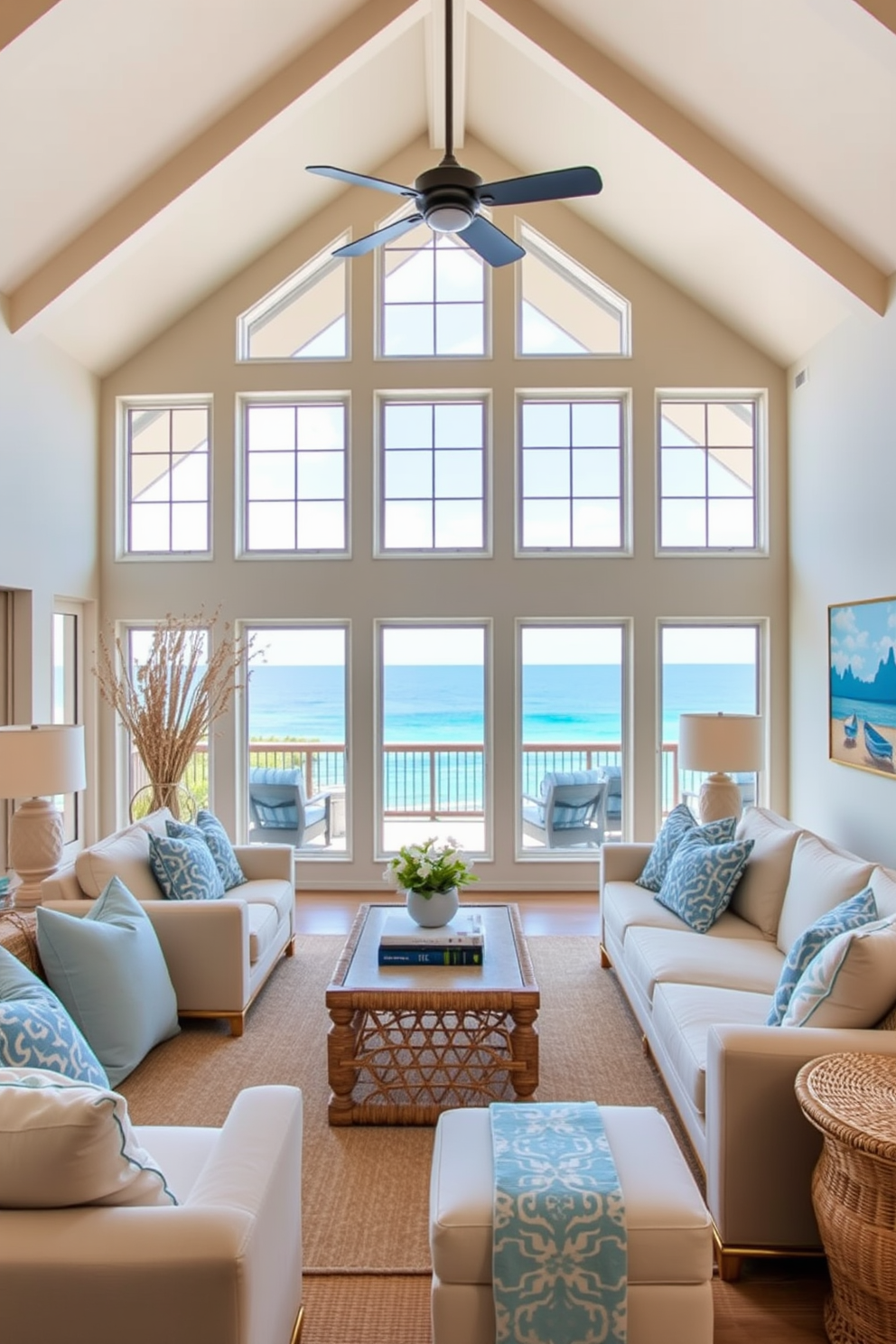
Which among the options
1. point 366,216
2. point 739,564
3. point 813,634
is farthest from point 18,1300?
point 366,216

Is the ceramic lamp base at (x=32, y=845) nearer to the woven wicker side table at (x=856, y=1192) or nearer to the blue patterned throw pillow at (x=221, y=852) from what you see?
the blue patterned throw pillow at (x=221, y=852)

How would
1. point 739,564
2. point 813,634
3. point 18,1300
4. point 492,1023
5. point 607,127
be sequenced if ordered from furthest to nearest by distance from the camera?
point 739,564 < point 813,634 < point 607,127 < point 492,1023 < point 18,1300

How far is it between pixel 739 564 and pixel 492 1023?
3.81m

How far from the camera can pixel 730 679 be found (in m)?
5.88

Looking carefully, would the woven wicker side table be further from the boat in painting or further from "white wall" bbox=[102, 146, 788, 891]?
"white wall" bbox=[102, 146, 788, 891]

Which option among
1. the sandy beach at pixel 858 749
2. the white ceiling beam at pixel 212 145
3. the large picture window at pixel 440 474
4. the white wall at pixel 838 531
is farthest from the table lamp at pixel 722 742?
the white ceiling beam at pixel 212 145

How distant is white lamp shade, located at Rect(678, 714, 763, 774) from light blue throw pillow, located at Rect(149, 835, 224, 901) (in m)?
2.66

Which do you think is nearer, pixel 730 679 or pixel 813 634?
pixel 813 634

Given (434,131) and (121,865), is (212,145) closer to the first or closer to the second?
(434,131)

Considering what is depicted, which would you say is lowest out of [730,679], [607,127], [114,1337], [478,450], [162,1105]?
[162,1105]

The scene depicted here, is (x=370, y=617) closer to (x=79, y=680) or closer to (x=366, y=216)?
(x=79, y=680)

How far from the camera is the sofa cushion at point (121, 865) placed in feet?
11.1

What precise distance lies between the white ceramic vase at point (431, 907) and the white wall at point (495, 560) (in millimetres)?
2372

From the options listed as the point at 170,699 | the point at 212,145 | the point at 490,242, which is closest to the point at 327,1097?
the point at 170,699
